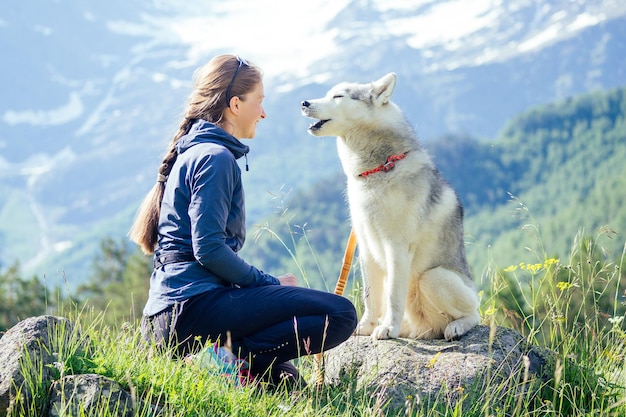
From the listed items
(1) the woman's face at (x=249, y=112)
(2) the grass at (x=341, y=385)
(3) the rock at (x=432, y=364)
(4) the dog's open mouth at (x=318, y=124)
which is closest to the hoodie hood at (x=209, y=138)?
(1) the woman's face at (x=249, y=112)

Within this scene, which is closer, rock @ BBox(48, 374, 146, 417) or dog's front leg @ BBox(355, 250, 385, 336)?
rock @ BBox(48, 374, 146, 417)

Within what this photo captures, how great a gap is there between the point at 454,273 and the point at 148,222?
8.01ft

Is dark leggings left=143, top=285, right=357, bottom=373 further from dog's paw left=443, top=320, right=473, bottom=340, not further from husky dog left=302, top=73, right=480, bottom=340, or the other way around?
dog's paw left=443, top=320, right=473, bottom=340

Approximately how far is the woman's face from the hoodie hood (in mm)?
297

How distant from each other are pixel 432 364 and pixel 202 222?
1.80 m

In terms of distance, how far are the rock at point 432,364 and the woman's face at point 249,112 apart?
174cm

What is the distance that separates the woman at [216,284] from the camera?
16.1 ft

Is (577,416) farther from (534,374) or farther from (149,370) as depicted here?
(149,370)

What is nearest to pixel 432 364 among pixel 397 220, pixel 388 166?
pixel 397 220

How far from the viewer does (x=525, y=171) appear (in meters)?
194

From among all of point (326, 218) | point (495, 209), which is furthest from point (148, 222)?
point (495, 209)

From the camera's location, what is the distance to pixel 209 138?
5.29 m

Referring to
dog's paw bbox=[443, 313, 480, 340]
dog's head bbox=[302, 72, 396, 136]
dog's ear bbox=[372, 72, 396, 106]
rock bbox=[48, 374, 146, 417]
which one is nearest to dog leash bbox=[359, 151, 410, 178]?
dog's head bbox=[302, 72, 396, 136]

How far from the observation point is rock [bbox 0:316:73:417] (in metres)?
4.11
